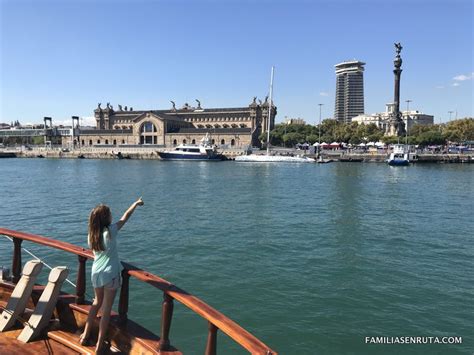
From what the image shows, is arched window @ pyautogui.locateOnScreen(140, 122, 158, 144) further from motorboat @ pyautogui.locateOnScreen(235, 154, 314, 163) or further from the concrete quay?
motorboat @ pyautogui.locateOnScreen(235, 154, 314, 163)

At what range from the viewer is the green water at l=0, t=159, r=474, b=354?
9.80 m

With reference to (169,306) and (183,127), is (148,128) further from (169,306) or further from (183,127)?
(169,306)

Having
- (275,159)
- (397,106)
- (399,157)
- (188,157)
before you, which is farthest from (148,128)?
(399,157)

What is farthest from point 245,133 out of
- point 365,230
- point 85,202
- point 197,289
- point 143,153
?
point 197,289

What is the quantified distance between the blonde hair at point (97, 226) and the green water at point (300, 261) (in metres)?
4.72

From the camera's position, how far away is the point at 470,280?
13367mm

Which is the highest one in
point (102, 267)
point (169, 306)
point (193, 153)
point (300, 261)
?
point (193, 153)

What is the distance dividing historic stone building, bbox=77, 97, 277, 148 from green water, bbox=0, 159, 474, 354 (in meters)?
99.1

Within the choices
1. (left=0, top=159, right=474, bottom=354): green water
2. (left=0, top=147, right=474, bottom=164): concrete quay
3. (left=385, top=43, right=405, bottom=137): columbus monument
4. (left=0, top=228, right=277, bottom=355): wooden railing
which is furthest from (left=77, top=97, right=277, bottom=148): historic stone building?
(left=0, top=228, right=277, bottom=355): wooden railing

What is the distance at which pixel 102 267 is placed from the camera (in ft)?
16.5

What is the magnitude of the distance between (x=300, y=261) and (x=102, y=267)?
1106 centimetres

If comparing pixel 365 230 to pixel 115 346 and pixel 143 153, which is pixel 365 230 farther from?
pixel 143 153

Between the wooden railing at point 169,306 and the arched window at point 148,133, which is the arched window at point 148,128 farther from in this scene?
the wooden railing at point 169,306

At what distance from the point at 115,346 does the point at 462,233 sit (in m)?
20.2
